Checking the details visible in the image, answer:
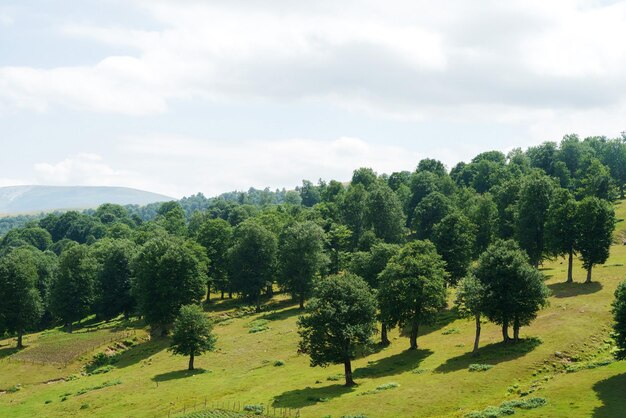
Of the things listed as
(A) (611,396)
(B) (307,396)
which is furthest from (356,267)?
(A) (611,396)

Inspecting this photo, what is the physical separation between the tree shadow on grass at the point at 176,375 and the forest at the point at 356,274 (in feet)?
5.71

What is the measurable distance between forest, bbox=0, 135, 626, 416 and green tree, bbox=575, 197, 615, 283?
205 mm

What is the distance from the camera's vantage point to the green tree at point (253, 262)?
120188 mm

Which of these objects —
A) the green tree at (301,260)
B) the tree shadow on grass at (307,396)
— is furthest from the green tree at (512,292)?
the green tree at (301,260)

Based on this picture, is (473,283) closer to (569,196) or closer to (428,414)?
(428,414)

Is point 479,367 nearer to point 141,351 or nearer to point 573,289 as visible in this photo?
point 573,289

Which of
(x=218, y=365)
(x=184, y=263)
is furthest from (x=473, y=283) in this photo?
(x=184, y=263)

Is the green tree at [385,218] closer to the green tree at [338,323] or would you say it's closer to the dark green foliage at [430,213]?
the dark green foliage at [430,213]

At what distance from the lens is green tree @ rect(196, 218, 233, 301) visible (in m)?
131

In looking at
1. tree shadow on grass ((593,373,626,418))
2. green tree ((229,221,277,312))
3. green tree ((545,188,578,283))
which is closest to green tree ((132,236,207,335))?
green tree ((229,221,277,312))

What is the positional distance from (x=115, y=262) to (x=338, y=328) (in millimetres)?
78594

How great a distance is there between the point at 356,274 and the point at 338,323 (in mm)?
27769

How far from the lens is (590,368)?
60375 mm

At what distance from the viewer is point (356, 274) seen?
95.2 meters
